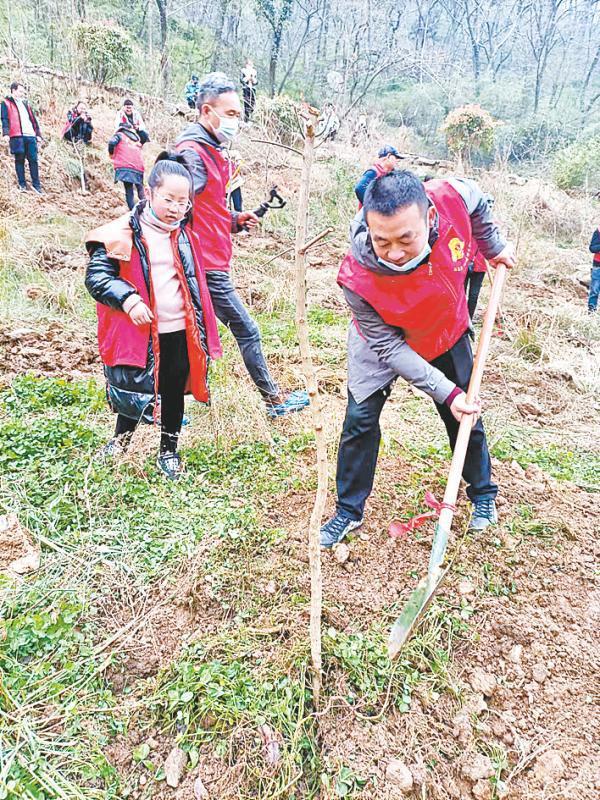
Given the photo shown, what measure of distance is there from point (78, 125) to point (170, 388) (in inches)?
315

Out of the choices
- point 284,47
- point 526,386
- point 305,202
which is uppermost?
point 284,47

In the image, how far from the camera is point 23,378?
3293 millimetres

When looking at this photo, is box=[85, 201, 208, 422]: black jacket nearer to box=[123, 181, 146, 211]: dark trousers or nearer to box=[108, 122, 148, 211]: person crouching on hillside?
box=[108, 122, 148, 211]: person crouching on hillside

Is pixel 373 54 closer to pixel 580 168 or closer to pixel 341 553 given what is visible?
pixel 580 168

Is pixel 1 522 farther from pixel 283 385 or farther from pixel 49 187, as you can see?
pixel 49 187

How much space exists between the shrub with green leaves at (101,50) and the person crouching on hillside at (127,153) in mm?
5076

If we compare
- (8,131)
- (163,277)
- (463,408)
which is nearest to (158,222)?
(163,277)

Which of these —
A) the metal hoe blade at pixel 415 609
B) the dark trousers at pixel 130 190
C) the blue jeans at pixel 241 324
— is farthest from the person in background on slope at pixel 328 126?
the dark trousers at pixel 130 190

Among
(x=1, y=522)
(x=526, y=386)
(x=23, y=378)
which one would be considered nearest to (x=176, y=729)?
(x=1, y=522)

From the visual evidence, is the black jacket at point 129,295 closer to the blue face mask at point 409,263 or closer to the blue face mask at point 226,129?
the blue face mask at point 226,129

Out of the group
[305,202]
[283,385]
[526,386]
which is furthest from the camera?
[526,386]

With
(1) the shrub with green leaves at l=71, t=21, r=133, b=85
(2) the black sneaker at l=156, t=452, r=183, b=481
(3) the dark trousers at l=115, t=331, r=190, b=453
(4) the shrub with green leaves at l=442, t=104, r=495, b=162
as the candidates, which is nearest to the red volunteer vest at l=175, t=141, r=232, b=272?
(3) the dark trousers at l=115, t=331, r=190, b=453

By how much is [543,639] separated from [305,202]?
5.53ft

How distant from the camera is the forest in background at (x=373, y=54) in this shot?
38.7 ft
